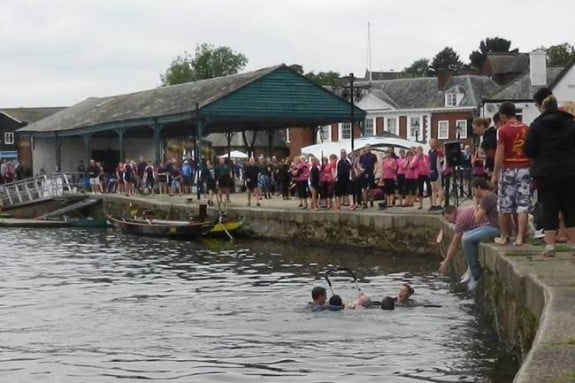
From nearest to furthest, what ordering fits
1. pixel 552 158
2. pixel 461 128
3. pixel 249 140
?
pixel 552 158
pixel 461 128
pixel 249 140

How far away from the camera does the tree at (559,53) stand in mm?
102688

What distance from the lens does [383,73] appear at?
→ 12588 cm

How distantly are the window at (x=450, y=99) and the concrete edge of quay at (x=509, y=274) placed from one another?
154 feet

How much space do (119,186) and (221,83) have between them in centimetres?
710

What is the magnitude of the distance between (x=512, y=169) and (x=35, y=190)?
37913 millimetres

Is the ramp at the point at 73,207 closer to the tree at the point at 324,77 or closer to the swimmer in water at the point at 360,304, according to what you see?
the swimmer in water at the point at 360,304

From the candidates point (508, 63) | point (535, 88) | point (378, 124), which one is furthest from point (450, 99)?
point (535, 88)

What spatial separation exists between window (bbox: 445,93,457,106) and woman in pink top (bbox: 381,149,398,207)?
1890 inches

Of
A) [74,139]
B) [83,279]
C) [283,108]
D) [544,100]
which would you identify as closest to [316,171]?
[83,279]

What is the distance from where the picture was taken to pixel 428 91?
255ft

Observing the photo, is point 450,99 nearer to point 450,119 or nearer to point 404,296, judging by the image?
point 450,119

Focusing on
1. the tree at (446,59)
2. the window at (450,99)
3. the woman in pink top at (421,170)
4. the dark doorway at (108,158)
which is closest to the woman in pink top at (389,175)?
the woman in pink top at (421,170)

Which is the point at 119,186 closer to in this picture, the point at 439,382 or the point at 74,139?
the point at 74,139

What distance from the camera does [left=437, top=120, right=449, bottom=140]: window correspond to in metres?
74.8
